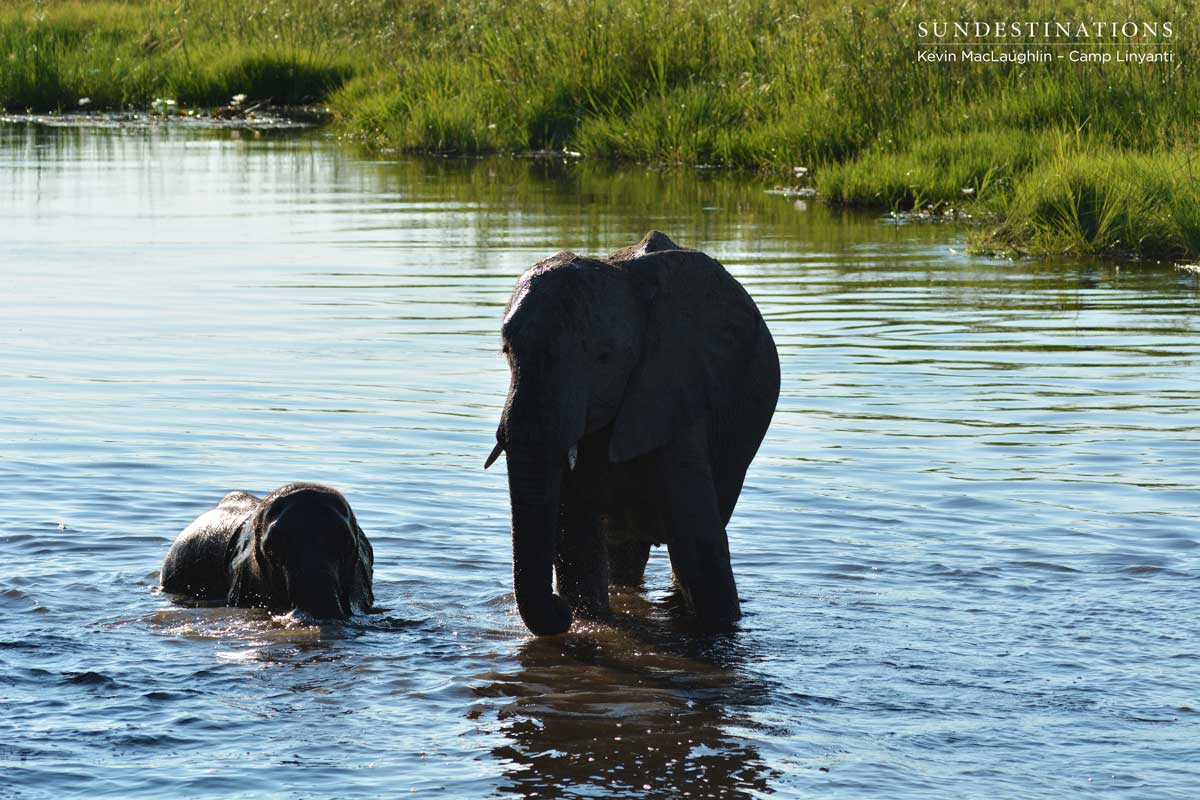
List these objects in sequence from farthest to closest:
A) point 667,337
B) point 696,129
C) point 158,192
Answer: point 696,129 → point 158,192 → point 667,337

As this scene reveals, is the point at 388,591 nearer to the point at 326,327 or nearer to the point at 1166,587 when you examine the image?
the point at 1166,587

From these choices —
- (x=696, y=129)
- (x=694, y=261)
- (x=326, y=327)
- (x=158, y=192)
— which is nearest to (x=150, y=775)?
(x=694, y=261)

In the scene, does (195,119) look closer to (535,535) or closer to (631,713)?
(535,535)

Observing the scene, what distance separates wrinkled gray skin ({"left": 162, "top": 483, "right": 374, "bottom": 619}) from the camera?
22.9ft

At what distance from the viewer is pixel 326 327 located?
13445 mm

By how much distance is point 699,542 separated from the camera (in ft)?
23.0

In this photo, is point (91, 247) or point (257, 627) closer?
point (257, 627)

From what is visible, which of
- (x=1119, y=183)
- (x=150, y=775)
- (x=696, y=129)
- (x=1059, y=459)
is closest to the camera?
(x=150, y=775)

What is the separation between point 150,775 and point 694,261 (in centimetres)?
272

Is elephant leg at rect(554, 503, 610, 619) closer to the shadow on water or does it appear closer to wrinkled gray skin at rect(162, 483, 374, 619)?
the shadow on water

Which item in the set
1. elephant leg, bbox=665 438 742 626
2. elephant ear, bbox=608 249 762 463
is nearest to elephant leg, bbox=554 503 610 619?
elephant leg, bbox=665 438 742 626

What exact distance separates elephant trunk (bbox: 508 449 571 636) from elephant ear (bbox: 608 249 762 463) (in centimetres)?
42

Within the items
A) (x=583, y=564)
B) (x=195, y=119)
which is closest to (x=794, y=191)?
(x=195, y=119)

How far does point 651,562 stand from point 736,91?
1574 cm
